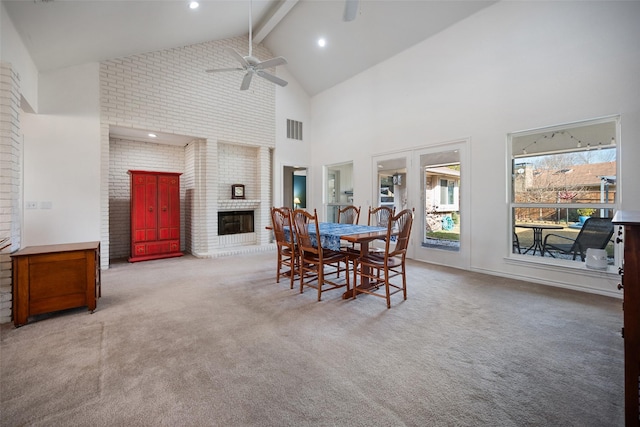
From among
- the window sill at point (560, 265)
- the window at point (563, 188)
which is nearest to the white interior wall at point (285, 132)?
the window at point (563, 188)

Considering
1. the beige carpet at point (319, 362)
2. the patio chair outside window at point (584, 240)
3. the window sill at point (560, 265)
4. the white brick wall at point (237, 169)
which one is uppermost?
the white brick wall at point (237, 169)

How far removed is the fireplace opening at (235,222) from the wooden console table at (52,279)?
3.50m

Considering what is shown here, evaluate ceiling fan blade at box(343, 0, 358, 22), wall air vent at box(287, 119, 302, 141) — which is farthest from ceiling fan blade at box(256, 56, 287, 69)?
wall air vent at box(287, 119, 302, 141)

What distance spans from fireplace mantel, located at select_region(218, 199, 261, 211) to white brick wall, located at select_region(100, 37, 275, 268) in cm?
16

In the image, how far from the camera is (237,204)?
6.48 m

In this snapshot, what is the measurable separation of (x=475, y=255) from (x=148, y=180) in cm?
608

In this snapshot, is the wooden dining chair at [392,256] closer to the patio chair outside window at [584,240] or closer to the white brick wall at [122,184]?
the patio chair outside window at [584,240]

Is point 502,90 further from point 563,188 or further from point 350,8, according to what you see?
point 350,8

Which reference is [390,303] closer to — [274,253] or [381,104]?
[274,253]

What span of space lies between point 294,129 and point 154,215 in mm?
3904

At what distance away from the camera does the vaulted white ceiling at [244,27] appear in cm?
343

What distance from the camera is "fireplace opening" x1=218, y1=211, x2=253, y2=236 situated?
6.45m

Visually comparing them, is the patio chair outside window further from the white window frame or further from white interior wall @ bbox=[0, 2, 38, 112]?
white interior wall @ bbox=[0, 2, 38, 112]

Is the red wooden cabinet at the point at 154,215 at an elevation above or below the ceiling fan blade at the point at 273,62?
below
